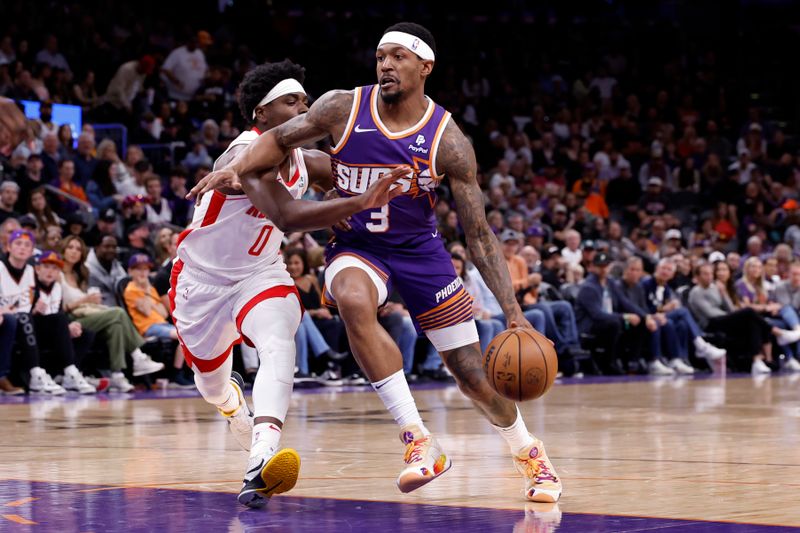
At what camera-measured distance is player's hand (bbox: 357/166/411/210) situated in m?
5.32

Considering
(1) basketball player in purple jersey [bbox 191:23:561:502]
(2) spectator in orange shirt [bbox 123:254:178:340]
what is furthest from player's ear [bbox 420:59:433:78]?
(2) spectator in orange shirt [bbox 123:254:178:340]

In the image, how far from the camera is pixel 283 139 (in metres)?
5.56

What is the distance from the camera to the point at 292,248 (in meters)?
13.4

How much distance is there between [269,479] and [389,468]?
1.46 metres

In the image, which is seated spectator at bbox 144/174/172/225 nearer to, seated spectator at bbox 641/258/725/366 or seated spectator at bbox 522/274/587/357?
seated spectator at bbox 522/274/587/357

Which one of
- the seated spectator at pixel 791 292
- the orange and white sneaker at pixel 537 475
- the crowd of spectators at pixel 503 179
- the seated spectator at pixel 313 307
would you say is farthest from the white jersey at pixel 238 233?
the seated spectator at pixel 791 292

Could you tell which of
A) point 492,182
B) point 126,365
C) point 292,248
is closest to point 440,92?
point 492,182

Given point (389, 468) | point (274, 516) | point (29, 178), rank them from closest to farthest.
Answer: point (274, 516) < point (389, 468) < point (29, 178)

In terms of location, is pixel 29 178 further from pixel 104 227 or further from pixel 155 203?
pixel 155 203

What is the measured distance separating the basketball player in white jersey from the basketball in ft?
2.53

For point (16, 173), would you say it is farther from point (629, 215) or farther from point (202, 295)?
point (629, 215)

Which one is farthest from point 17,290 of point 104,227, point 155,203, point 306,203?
point 306,203

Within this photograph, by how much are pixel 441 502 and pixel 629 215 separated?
16.0 meters

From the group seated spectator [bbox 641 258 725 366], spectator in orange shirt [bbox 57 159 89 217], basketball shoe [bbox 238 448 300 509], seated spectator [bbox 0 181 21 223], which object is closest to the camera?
basketball shoe [bbox 238 448 300 509]
